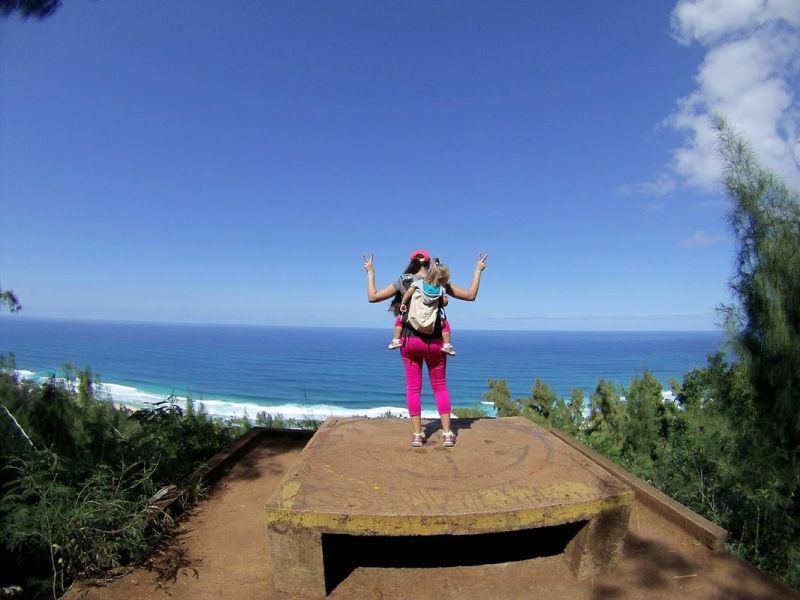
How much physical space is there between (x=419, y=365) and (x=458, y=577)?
1.50m

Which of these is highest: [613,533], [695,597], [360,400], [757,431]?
[613,533]

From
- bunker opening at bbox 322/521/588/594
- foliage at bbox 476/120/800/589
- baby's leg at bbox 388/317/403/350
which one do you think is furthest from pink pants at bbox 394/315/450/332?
foliage at bbox 476/120/800/589

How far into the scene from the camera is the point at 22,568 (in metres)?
2.84

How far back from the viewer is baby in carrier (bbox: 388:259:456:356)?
3510 mm

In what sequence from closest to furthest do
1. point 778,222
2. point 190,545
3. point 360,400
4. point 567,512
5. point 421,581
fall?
1. point 567,512
2. point 421,581
3. point 190,545
4. point 778,222
5. point 360,400

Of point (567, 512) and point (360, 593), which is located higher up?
point (567, 512)

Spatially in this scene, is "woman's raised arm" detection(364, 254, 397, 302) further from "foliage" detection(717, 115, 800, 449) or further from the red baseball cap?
"foliage" detection(717, 115, 800, 449)

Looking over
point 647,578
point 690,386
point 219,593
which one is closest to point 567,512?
point 647,578

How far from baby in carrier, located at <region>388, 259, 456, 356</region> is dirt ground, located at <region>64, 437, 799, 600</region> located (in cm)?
153

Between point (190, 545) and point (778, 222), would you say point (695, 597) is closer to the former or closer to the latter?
point (190, 545)

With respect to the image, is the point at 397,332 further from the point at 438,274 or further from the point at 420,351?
the point at 438,274

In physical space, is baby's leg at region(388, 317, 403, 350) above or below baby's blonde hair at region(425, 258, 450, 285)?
below

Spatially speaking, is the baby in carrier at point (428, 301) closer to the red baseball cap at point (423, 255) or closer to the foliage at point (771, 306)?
the red baseball cap at point (423, 255)

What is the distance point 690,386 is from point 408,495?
13435 millimetres
